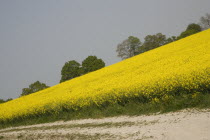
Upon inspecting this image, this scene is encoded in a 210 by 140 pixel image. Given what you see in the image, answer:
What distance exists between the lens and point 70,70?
5472 cm

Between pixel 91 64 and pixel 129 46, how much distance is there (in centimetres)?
2590

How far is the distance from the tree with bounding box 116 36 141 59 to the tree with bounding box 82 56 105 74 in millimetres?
23442

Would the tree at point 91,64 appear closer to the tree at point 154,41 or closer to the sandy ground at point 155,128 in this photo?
the tree at point 154,41

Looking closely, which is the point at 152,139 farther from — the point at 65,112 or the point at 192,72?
the point at 65,112

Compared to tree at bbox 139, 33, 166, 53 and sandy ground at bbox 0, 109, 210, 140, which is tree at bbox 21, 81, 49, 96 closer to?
tree at bbox 139, 33, 166, 53

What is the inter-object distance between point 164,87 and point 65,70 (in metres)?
44.7

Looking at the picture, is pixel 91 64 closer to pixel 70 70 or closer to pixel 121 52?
pixel 70 70

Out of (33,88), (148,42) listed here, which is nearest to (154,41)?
(148,42)

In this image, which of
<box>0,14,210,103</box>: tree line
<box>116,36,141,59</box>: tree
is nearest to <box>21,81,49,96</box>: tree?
<box>0,14,210,103</box>: tree line

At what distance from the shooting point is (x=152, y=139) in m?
7.45

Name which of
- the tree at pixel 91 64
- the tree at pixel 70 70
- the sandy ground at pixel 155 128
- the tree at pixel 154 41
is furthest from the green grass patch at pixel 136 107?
the tree at pixel 154 41

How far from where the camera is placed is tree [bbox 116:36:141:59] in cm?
7675

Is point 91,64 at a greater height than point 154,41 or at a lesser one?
lesser

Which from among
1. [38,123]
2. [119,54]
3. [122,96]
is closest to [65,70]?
[119,54]
